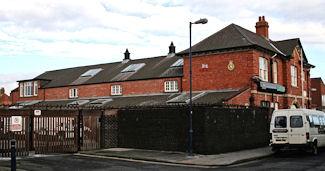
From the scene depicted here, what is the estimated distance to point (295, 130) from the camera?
18.5 meters

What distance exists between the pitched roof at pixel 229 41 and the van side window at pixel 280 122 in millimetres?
10445

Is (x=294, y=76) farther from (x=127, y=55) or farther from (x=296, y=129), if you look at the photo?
(x=127, y=55)

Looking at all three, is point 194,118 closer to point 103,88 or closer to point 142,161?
point 142,161

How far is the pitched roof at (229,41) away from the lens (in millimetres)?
29600

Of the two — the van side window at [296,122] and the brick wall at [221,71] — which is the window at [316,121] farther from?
the brick wall at [221,71]

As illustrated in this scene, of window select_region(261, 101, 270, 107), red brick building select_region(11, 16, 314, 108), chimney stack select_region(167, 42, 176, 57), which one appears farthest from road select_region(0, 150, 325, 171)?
chimney stack select_region(167, 42, 176, 57)

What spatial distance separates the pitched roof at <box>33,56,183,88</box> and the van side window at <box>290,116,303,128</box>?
53.3 ft

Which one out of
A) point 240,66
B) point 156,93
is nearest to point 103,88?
point 156,93

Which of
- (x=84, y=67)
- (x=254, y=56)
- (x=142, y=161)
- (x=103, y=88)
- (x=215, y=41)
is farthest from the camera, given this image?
(x=84, y=67)

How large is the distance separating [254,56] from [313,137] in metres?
11.2

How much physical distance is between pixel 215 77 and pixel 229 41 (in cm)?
348

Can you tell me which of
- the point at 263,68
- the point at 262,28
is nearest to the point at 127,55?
the point at 262,28

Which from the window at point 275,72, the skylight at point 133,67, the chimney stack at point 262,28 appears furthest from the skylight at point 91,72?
the window at point 275,72

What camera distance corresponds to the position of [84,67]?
166 feet
